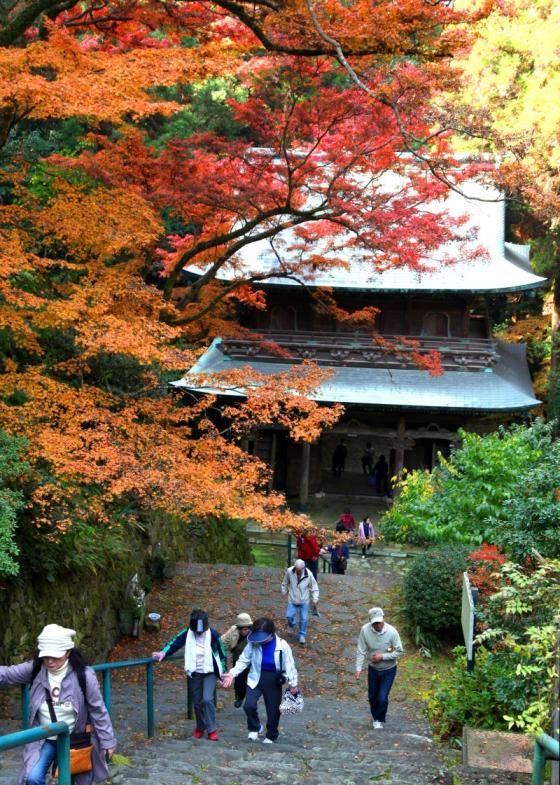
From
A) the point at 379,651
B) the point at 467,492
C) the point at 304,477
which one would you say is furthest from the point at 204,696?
the point at 304,477

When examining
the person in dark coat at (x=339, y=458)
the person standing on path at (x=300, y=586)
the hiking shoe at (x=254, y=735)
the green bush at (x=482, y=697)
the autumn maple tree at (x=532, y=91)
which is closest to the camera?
the green bush at (x=482, y=697)

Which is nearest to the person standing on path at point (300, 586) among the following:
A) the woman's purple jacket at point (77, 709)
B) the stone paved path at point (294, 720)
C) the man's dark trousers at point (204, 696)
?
the stone paved path at point (294, 720)

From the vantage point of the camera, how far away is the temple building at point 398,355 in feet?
72.6

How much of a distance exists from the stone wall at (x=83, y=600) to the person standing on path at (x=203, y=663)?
7.90ft

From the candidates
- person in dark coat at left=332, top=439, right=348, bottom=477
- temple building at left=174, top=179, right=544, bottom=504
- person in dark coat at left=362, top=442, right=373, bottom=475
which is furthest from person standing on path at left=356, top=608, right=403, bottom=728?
person in dark coat at left=362, top=442, right=373, bottom=475

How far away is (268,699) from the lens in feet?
22.4

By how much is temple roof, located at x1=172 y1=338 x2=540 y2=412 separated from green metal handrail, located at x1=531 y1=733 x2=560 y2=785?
17.6 metres

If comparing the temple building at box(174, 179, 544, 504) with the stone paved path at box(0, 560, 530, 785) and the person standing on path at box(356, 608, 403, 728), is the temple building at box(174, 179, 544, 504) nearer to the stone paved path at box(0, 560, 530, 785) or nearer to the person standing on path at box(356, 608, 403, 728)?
the stone paved path at box(0, 560, 530, 785)

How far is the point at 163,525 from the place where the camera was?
50.7ft

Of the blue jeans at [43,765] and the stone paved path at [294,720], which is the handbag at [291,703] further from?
the blue jeans at [43,765]

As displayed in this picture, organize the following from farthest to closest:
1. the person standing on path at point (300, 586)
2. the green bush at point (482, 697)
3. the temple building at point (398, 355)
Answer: the temple building at point (398, 355) < the person standing on path at point (300, 586) < the green bush at point (482, 697)

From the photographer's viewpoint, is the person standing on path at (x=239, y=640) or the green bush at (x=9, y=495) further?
the person standing on path at (x=239, y=640)

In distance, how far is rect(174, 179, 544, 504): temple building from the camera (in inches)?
872

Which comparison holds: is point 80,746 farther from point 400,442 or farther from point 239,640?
point 400,442
